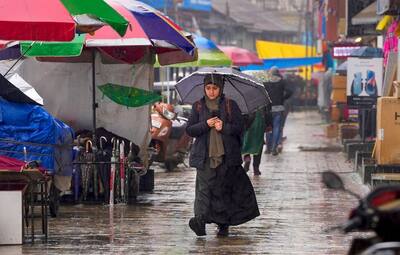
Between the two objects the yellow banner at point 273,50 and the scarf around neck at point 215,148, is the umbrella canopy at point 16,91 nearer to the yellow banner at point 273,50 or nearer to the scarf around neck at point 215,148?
the scarf around neck at point 215,148

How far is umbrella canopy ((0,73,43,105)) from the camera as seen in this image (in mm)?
13383

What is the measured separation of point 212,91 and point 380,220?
274 inches

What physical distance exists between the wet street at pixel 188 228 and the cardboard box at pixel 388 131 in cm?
60

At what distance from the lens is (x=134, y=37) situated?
1509cm

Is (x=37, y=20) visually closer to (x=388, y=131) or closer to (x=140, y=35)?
(x=140, y=35)

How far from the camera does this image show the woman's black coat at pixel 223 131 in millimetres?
12484

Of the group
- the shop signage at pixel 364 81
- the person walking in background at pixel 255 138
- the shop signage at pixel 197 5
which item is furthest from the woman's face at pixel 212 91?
the shop signage at pixel 197 5

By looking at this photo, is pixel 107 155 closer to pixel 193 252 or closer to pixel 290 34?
pixel 193 252

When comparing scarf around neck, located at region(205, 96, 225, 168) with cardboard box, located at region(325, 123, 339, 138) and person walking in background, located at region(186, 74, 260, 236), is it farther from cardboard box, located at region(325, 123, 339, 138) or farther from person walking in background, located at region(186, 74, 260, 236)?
cardboard box, located at region(325, 123, 339, 138)

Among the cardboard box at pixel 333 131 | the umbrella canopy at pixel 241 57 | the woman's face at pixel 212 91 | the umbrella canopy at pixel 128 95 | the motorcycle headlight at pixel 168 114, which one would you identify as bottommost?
the cardboard box at pixel 333 131

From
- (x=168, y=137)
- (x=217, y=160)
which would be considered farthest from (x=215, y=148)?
(x=168, y=137)

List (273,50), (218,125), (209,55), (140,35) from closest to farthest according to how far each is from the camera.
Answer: (218,125) → (140,35) → (209,55) → (273,50)

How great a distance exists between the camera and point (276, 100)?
2453 cm

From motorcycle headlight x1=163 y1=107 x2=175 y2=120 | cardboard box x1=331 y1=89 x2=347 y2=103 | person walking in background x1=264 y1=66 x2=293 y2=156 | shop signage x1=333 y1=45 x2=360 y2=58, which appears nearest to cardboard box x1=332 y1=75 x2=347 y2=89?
cardboard box x1=331 y1=89 x2=347 y2=103
